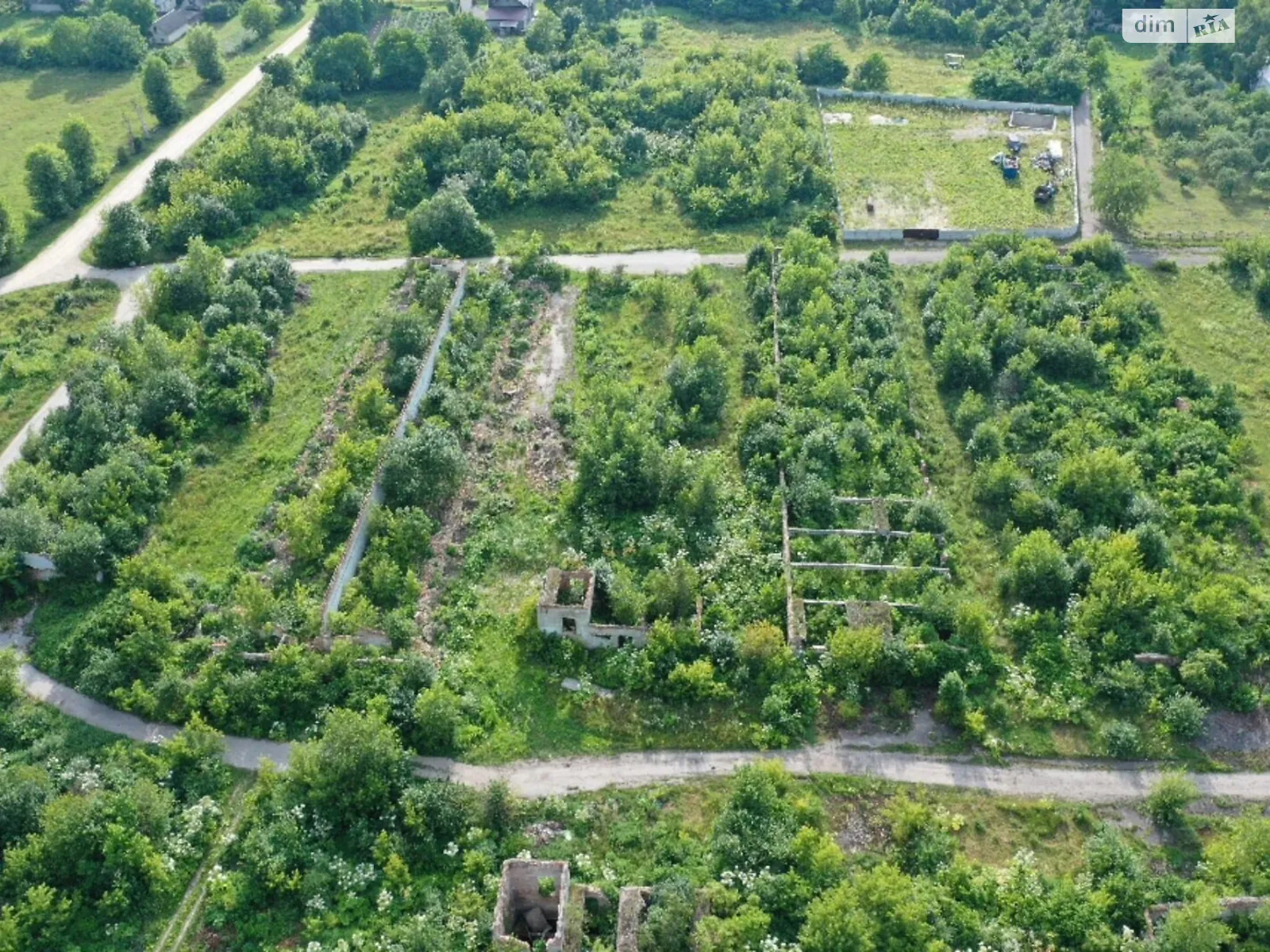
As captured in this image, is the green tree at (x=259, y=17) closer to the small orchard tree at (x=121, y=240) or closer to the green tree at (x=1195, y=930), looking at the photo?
the small orchard tree at (x=121, y=240)

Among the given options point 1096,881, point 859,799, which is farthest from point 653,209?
point 1096,881

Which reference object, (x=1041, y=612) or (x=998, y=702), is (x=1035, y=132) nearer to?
(x=1041, y=612)

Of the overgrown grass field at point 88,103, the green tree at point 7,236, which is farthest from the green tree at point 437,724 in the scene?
the overgrown grass field at point 88,103

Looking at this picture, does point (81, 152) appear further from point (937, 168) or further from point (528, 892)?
point (528, 892)

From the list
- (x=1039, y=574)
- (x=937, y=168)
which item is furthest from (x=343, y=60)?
(x=1039, y=574)

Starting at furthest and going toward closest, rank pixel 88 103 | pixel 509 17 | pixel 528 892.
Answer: pixel 509 17
pixel 88 103
pixel 528 892

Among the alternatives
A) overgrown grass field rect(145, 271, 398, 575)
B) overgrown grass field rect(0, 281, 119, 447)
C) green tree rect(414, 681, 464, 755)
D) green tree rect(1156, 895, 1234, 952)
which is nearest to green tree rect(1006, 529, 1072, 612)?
green tree rect(1156, 895, 1234, 952)
